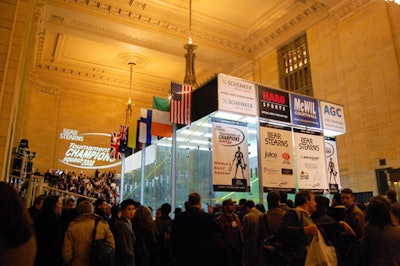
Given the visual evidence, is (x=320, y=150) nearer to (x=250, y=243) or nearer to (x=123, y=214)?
(x=250, y=243)

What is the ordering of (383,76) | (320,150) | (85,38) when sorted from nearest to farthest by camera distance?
(320,150) < (383,76) < (85,38)

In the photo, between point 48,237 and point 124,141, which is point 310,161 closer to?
point 48,237

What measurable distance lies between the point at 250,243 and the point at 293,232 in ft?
5.72

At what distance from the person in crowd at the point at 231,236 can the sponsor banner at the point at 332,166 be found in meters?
3.87

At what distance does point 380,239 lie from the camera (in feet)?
9.50

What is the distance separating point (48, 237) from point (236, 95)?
3953mm

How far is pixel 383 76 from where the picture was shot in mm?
10258

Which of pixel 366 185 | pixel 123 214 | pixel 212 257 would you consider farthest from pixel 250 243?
pixel 366 185

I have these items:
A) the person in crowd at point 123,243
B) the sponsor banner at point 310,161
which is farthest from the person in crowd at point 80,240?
the sponsor banner at point 310,161

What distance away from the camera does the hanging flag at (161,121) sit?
296 inches

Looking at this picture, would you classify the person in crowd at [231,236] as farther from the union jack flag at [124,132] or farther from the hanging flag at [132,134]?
the union jack flag at [124,132]

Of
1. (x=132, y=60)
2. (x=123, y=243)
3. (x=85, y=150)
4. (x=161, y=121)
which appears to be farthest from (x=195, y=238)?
(x=85, y=150)

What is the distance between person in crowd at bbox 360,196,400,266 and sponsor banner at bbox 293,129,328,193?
4.05m

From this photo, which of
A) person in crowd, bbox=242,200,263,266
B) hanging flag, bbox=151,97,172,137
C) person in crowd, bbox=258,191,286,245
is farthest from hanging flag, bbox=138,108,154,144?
person in crowd, bbox=258,191,286,245
